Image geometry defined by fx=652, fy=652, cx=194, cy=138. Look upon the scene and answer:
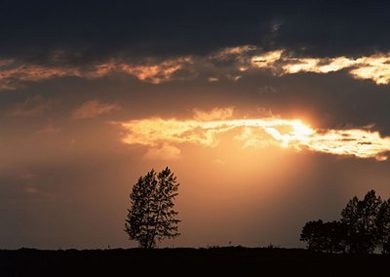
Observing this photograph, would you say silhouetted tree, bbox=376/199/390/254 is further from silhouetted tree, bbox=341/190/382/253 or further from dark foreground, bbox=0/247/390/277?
dark foreground, bbox=0/247/390/277

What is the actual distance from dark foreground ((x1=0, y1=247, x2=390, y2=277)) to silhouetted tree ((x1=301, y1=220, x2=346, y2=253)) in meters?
47.0

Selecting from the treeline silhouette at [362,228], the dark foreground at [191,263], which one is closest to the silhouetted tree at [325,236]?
the treeline silhouette at [362,228]

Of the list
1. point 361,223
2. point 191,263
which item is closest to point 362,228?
point 361,223

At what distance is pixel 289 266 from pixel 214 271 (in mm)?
5051

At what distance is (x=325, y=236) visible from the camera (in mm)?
102312

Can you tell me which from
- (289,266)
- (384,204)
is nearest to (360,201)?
(384,204)

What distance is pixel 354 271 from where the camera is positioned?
41.4 m

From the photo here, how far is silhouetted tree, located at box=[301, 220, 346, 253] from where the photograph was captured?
9844cm

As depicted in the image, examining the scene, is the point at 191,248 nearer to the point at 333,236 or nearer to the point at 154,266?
the point at 154,266

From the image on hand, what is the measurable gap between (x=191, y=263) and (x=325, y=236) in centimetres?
5915

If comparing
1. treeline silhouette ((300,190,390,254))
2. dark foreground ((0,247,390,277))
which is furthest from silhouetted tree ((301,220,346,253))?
dark foreground ((0,247,390,277))

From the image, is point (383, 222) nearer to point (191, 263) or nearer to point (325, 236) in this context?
point (325, 236)

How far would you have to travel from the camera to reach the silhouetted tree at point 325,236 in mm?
98438

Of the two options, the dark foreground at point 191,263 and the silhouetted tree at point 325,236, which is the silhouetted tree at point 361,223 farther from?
the dark foreground at point 191,263
